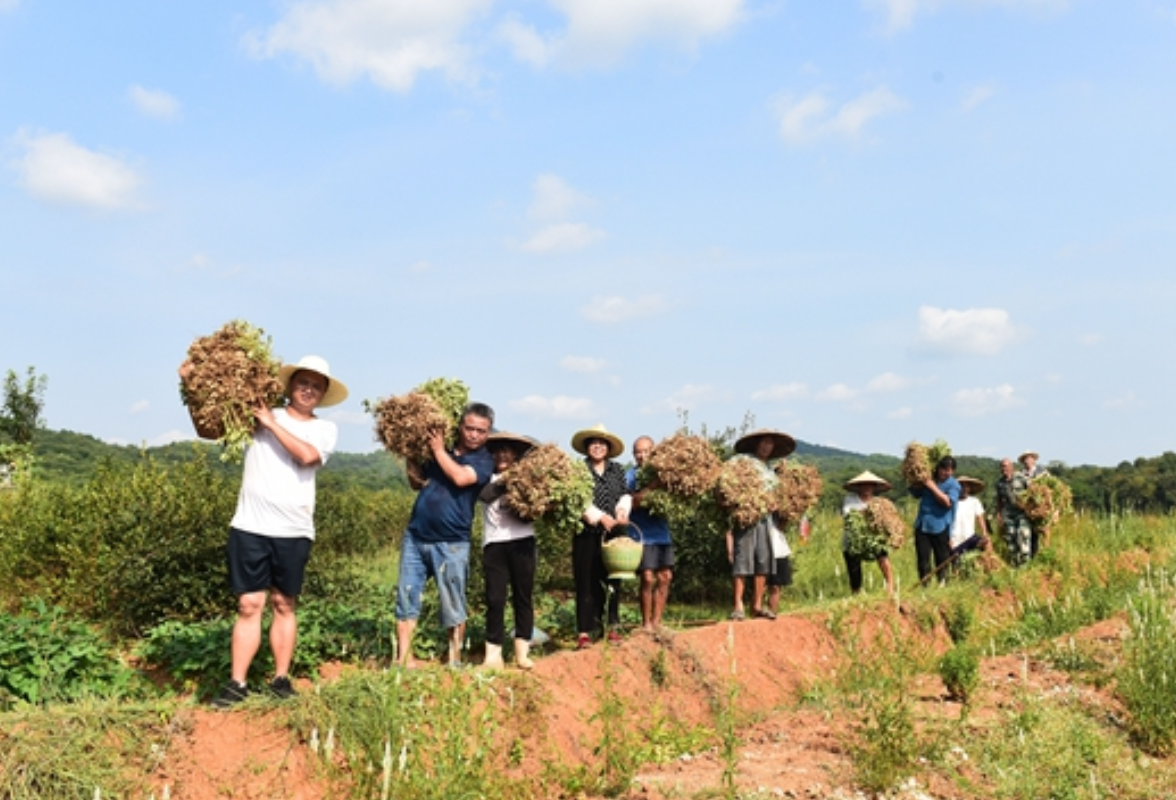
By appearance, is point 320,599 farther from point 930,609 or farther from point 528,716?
point 930,609

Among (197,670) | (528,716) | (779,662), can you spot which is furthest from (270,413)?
(779,662)

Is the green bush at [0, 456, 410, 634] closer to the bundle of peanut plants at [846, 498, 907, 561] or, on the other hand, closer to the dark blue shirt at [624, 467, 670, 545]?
the dark blue shirt at [624, 467, 670, 545]

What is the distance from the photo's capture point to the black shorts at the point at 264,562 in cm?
530

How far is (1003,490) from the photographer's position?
13.5 meters

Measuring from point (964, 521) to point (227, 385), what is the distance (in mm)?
10109

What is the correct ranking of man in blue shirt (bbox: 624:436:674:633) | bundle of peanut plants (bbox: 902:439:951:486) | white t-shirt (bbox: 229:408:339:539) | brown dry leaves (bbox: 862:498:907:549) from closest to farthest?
white t-shirt (bbox: 229:408:339:539), man in blue shirt (bbox: 624:436:674:633), brown dry leaves (bbox: 862:498:907:549), bundle of peanut plants (bbox: 902:439:951:486)

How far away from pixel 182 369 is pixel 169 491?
14.4 feet

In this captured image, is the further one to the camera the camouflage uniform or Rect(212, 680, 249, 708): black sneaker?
the camouflage uniform

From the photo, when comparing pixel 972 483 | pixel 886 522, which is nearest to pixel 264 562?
pixel 886 522

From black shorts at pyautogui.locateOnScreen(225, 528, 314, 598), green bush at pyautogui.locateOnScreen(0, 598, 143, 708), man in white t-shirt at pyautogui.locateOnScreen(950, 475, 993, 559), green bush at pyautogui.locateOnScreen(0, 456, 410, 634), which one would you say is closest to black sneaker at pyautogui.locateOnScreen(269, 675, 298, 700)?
black shorts at pyautogui.locateOnScreen(225, 528, 314, 598)

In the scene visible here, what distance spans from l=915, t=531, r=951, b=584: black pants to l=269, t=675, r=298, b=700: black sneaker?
838cm

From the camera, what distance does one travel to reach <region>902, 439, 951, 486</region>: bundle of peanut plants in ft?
37.0

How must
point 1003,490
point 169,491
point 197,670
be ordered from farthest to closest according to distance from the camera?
point 1003,490, point 169,491, point 197,670

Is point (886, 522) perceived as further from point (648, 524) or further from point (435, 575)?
point (435, 575)
